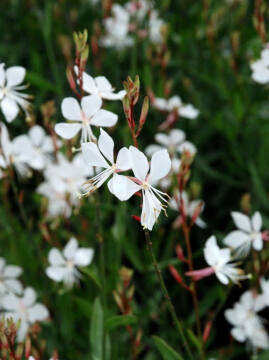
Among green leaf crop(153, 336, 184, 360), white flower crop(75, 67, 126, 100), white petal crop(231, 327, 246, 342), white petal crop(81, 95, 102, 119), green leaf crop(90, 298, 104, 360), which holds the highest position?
white flower crop(75, 67, 126, 100)

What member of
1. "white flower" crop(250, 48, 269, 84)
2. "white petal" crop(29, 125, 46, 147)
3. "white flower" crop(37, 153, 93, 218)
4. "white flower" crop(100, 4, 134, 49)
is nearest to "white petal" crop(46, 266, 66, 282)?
"white flower" crop(37, 153, 93, 218)

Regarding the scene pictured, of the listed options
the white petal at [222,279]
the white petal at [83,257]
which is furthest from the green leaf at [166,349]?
the white petal at [83,257]

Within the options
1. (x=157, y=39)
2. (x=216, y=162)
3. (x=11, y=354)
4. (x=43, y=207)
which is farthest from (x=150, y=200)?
(x=157, y=39)

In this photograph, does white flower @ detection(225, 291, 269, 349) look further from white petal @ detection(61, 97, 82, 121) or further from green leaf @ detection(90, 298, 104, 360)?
white petal @ detection(61, 97, 82, 121)

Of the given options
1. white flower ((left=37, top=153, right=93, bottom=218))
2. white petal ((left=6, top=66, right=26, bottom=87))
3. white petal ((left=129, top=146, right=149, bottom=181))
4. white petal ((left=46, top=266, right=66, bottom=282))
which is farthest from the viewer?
white flower ((left=37, top=153, right=93, bottom=218))

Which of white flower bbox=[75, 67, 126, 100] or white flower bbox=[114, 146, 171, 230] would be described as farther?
white flower bbox=[75, 67, 126, 100]

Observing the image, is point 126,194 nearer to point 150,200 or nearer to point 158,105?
point 150,200

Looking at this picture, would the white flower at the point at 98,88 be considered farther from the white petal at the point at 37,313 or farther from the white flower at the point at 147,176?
the white petal at the point at 37,313
